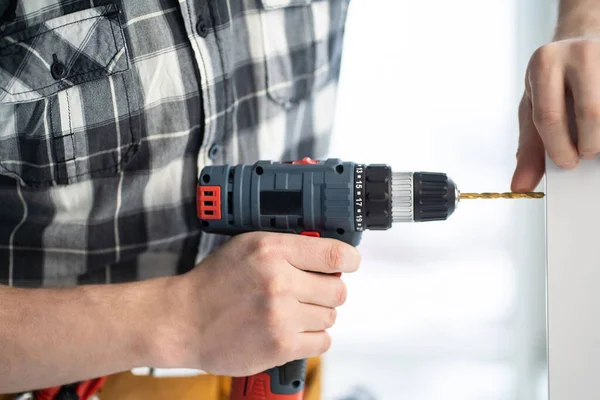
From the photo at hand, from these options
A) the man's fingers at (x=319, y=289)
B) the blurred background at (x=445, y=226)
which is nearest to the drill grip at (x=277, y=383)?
the man's fingers at (x=319, y=289)

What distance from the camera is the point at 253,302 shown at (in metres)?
0.78

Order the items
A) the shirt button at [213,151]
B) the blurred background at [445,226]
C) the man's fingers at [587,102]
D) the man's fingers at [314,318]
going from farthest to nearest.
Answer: the blurred background at [445,226]
the shirt button at [213,151]
the man's fingers at [314,318]
the man's fingers at [587,102]

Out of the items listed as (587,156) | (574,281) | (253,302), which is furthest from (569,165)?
(253,302)

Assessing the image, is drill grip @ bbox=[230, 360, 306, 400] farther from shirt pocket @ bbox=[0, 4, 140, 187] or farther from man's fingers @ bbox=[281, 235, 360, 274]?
shirt pocket @ bbox=[0, 4, 140, 187]

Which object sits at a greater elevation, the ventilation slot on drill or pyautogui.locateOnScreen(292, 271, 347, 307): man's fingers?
the ventilation slot on drill

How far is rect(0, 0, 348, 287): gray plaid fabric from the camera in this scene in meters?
0.85

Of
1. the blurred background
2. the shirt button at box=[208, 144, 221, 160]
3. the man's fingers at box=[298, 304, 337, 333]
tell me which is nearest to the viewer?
the man's fingers at box=[298, 304, 337, 333]

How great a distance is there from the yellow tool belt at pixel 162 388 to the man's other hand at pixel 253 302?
0.71 feet

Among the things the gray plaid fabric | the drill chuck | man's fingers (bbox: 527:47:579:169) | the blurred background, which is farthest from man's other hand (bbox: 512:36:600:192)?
the blurred background

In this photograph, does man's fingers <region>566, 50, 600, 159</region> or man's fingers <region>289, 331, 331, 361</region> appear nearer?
man's fingers <region>566, 50, 600, 159</region>

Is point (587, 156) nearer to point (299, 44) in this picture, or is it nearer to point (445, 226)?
point (299, 44)

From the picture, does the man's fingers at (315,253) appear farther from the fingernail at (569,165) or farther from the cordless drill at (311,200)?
the fingernail at (569,165)

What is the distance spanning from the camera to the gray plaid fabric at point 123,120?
0.85m

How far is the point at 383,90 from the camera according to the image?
1.58m
